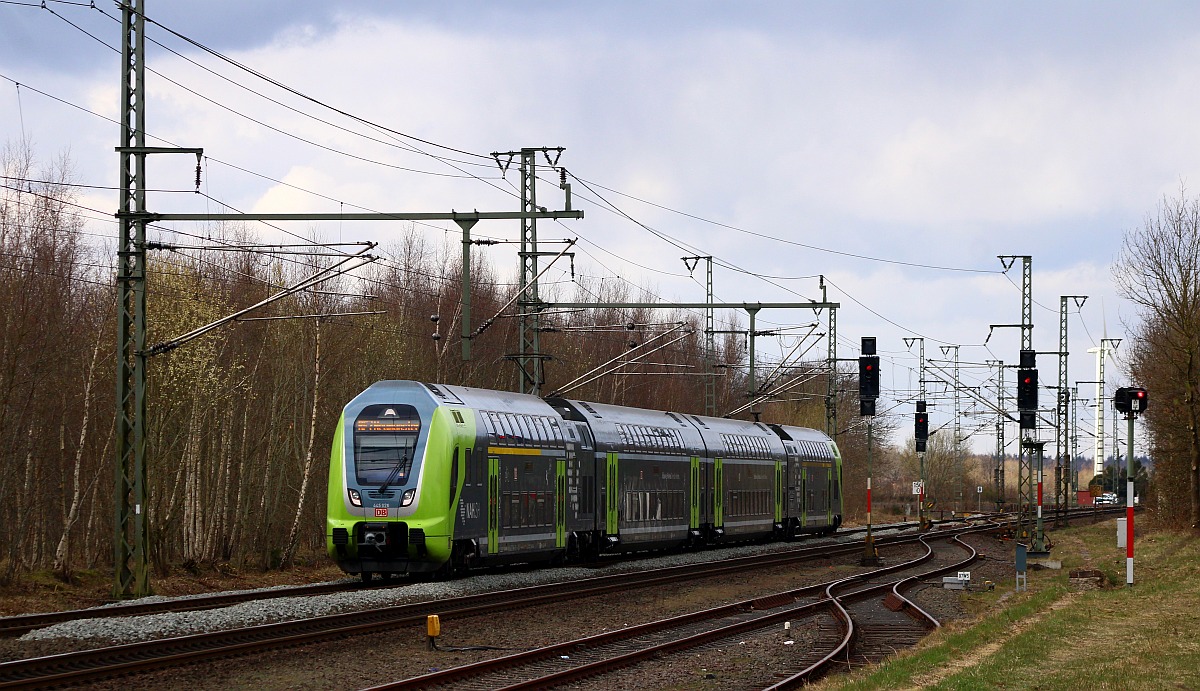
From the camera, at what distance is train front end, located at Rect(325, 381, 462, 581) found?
26391mm

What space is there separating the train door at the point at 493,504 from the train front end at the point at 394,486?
1.69 metres

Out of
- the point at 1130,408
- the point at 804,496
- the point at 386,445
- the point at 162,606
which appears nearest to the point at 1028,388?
the point at 1130,408

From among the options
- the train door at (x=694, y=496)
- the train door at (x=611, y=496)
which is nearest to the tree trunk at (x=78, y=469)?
the train door at (x=611, y=496)

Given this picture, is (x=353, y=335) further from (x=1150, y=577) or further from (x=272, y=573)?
(x=1150, y=577)

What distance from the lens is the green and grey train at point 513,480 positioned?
87.2 ft

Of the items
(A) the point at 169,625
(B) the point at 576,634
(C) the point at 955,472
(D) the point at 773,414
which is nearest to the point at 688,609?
(B) the point at 576,634

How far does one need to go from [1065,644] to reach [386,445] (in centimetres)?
1351

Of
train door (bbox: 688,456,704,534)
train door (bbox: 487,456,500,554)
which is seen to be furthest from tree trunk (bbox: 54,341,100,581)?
train door (bbox: 688,456,704,534)

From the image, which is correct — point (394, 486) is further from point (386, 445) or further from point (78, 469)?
point (78, 469)

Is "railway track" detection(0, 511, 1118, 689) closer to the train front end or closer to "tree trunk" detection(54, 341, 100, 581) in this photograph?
the train front end

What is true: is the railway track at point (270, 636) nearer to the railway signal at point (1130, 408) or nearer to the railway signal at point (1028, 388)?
the railway signal at point (1130, 408)

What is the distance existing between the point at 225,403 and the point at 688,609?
75.9 feet

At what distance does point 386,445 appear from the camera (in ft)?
88.0

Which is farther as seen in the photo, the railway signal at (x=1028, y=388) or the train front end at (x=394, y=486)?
the railway signal at (x=1028, y=388)
